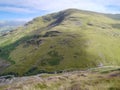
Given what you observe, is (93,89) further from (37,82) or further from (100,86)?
(37,82)

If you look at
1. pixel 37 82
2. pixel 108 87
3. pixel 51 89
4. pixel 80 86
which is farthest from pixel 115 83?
pixel 37 82

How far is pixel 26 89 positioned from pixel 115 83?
18.6 ft

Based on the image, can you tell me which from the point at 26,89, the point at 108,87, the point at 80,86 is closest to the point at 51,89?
the point at 26,89

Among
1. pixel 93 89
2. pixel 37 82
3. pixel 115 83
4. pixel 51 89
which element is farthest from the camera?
pixel 37 82

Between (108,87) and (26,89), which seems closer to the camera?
(108,87)

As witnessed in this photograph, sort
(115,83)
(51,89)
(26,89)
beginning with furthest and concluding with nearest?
(51,89)
(26,89)
(115,83)

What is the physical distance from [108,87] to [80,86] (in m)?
1.62

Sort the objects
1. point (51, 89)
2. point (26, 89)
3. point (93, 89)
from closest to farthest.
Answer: point (93, 89) < point (26, 89) < point (51, 89)

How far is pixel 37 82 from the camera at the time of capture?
19969mm

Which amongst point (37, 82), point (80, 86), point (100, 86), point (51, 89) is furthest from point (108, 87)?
point (37, 82)

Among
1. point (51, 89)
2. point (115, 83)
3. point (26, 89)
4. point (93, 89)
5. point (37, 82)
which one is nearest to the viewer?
point (93, 89)

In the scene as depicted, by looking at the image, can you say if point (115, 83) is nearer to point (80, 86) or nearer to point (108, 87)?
point (108, 87)

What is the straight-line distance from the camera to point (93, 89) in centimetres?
1425

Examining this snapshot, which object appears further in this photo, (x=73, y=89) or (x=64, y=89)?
(x=64, y=89)
